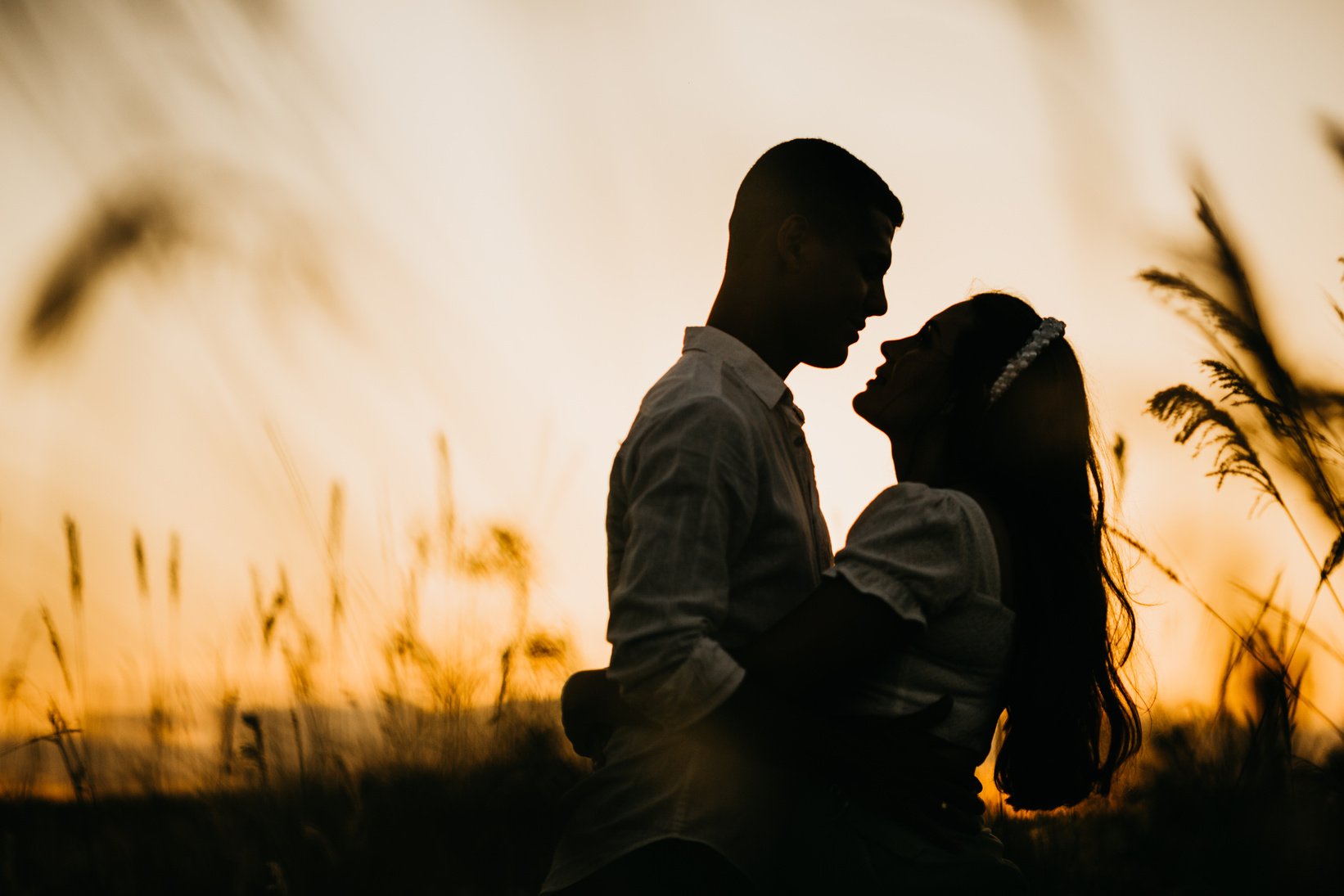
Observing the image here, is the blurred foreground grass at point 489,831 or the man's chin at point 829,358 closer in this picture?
the man's chin at point 829,358

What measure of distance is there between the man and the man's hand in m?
0.03

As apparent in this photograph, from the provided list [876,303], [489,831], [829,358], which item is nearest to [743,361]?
[829,358]

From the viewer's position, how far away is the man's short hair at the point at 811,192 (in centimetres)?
230

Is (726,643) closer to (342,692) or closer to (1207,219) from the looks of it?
(1207,219)

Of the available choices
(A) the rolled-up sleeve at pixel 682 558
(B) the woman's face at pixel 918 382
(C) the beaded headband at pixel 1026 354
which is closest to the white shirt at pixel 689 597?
(A) the rolled-up sleeve at pixel 682 558

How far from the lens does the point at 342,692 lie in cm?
363

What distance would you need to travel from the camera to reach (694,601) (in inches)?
64.7

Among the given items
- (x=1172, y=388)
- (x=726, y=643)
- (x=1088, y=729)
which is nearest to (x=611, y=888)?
(x=726, y=643)

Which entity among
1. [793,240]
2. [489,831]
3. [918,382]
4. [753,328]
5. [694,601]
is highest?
[793,240]

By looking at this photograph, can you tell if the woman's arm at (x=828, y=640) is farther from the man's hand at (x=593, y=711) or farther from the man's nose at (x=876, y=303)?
the man's nose at (x=876, y=303)

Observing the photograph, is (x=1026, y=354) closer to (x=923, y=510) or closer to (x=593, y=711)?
(x=923, y=510)

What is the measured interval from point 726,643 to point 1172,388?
162cm

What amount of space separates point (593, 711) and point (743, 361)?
705mm

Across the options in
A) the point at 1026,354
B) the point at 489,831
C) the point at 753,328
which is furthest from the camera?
the point at 489,831
